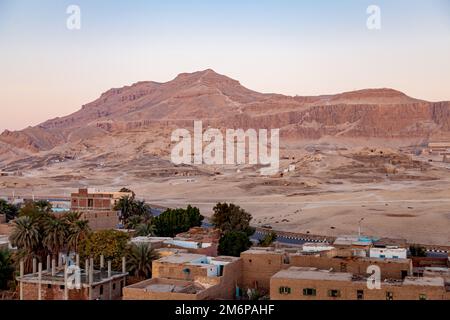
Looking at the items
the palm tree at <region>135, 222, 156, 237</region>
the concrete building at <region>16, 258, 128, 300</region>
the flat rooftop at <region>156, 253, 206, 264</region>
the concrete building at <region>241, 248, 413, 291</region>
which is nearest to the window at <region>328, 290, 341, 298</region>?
the concrete building at <region>241, 248, 413, 291</region>

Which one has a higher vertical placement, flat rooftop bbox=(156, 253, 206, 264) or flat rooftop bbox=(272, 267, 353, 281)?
flat rooftop bbox=(272, 267, 353, 281)

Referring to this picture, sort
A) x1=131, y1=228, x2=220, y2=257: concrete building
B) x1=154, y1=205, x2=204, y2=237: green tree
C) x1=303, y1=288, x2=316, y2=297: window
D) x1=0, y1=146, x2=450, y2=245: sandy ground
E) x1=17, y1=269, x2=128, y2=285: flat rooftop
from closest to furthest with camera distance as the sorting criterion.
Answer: x1=303, y1=288, x2=316, y2=297: window < x1=17, y1=269, x2=128, y2=285: flat rooftop < x1=131, y1=228, x2=220, y2=257: concrete building < x1=154, y1=205, x2=204, y2=237: green tree < x1=0, y1=146, x2=450, y2=245: sandy ground

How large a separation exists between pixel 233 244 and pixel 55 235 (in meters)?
7.60

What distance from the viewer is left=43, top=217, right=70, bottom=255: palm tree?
80.9 ft

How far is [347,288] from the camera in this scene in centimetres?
1680

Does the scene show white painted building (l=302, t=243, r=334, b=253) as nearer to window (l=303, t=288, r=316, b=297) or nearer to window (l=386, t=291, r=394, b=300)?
window (l=303, t=288, r=316, b=297)

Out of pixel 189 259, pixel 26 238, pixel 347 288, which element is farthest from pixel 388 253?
pixel 26 238

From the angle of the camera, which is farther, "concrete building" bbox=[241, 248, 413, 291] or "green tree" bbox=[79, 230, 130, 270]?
"green tree" bbox=[79, 230, 130, 270]

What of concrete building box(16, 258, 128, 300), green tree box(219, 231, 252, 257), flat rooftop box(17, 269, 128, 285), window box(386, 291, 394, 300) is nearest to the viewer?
window box(386, 291, 394, 300)

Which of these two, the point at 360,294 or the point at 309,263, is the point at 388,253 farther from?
the point at 360,294

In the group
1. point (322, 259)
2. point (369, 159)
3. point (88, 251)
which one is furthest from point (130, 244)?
point (369, 159)

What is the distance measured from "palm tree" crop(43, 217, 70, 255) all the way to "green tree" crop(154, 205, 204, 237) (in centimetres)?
798

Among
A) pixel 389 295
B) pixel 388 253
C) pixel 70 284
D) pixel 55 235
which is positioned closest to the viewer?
pixel 389 295
